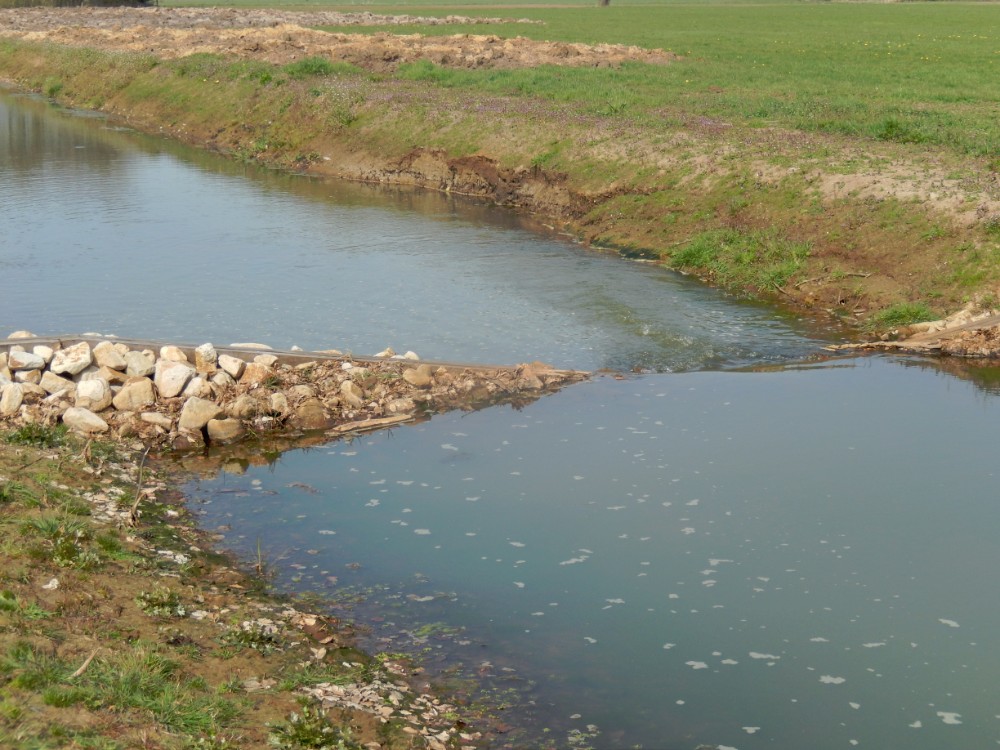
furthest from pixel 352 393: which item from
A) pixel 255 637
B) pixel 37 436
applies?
pixel 255 637

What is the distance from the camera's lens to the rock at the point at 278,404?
15.7m

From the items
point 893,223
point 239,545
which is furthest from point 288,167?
point 239,545

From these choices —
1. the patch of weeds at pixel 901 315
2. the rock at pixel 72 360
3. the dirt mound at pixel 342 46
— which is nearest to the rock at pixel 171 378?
the rock at pixel 72 360

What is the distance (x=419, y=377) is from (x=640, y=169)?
13.5m

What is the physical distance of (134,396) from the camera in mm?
15391

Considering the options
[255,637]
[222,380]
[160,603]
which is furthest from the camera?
[222,380]

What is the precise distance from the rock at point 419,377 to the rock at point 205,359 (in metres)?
2.73

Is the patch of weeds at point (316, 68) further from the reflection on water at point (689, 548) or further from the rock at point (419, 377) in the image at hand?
the reflection on water at point (689, 548)

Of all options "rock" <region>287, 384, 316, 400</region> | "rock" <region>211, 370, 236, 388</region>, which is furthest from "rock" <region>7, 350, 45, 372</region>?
"rock" <region>287, 384, 316, 400</region>

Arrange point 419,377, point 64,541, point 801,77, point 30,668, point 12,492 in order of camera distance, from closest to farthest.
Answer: point 30,668 → point 64,541 → point 12,492 → point 419,377 → point 801,77

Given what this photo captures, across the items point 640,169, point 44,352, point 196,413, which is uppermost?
point 640,169

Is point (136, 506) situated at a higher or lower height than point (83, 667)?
lower

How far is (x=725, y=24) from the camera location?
77.8 metres

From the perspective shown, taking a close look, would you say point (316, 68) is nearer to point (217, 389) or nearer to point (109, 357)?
point (109, 357)
